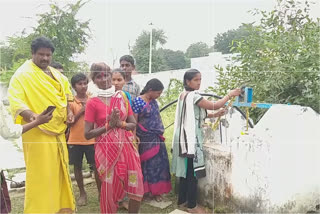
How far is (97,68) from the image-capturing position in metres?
2.21

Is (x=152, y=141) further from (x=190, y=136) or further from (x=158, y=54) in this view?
(x=158, y=54)

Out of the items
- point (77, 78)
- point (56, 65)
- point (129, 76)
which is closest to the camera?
point (56, 65)

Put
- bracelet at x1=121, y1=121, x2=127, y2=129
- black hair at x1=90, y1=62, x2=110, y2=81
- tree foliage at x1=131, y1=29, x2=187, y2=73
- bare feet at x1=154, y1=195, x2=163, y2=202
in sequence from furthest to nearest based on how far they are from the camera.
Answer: bare feet at x1=154, y1=195, x2=163, y2=202 < tree foliage at x1=131, y1=29, x2=187, y2=73 < black hair at x1=90, y1=62, x2=110, y2=81 < bracelet at x1=121, y1=121, x2=127, y2=129

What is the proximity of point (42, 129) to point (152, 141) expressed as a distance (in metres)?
1.03

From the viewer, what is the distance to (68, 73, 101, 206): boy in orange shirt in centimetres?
245

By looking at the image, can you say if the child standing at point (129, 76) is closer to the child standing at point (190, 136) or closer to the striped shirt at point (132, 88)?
the striped shirt at point (132, 88)

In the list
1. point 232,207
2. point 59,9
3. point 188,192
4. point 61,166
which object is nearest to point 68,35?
point 59,9

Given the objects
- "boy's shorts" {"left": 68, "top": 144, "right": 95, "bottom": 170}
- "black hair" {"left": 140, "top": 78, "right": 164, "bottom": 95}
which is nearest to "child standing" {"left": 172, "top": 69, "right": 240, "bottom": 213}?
"black hair" {"left": 140, "top": 78, "right": 164, "bottom": 95}

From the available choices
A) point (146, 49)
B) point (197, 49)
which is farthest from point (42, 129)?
point (197, 49)

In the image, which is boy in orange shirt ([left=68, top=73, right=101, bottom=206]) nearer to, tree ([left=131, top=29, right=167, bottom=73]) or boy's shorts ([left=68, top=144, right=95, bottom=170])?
boy's shorts ([left=68, top=144, right=95, bottom=170])

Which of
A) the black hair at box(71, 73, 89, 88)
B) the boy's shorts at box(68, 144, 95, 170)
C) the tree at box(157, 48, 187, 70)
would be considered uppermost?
the tree at box(157, 48, 187, 70)

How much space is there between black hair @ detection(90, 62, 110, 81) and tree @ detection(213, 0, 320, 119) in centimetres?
114

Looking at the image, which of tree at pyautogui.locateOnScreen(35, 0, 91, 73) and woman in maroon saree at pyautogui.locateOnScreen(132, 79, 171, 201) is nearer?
tree at pyautogui.locateOnScreen(35, 0, 91, 73)

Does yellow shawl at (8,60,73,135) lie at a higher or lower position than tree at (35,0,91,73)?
lower
